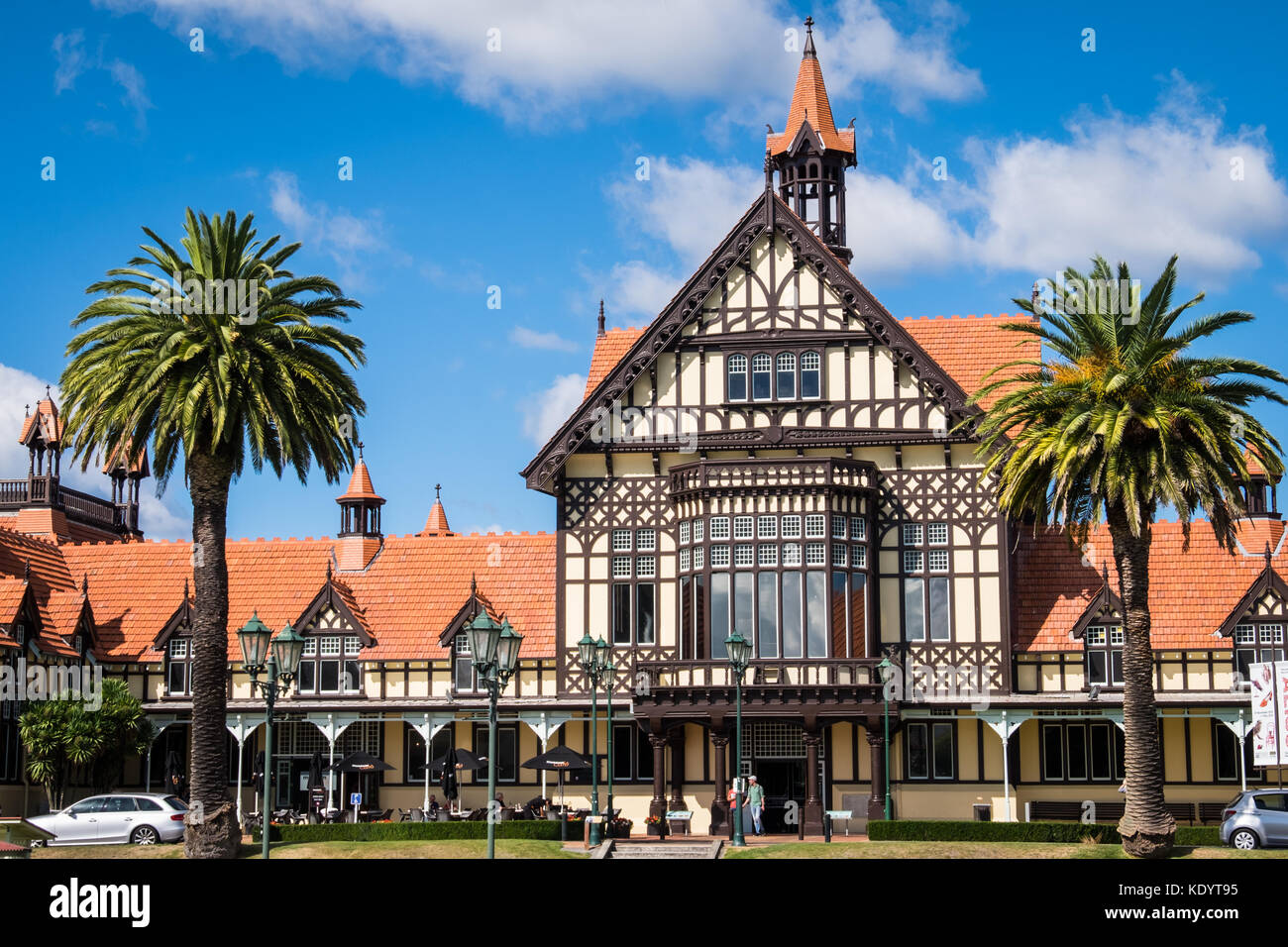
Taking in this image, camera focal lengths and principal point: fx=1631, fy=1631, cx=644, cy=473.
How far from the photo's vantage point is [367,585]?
54.8 m

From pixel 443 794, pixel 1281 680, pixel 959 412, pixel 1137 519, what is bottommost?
pixel 443 794

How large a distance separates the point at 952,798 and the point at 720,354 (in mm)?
14886

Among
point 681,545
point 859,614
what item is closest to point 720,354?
point 681,545

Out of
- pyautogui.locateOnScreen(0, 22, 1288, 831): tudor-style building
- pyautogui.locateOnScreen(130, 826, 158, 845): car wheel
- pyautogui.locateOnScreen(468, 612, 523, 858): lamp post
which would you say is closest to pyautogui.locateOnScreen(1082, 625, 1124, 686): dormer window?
pyautogui.locateOnScreen(0, 22, 1288, 831): tudor-style building

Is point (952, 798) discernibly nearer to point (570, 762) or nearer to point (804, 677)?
point (804, 677)

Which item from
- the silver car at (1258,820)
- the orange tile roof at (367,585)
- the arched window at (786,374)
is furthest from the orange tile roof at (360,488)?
the silver car at (1258,820)

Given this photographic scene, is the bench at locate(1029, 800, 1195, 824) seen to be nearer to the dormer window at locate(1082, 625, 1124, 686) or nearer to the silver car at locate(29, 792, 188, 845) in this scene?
the dormer window at locate(1082, 625, 1124, 686)

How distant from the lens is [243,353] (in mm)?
40344

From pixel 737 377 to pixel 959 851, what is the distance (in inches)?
681

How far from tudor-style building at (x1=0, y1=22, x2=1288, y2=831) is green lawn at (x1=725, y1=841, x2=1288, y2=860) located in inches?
262

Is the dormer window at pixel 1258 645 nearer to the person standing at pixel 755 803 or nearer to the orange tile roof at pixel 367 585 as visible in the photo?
the person standing at pixel 755 803

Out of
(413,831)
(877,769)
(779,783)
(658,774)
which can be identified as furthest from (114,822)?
(877,769)

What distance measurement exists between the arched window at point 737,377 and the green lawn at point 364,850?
1563cm

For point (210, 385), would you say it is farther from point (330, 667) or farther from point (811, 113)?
point (811, 113)
